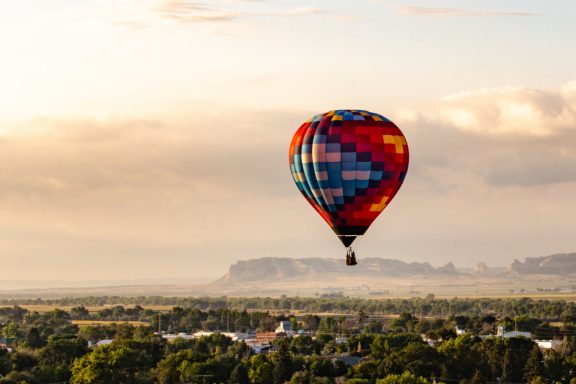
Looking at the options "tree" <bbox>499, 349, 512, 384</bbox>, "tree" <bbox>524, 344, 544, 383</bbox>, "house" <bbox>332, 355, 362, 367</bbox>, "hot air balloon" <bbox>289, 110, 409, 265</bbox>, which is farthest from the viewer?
"house" <bbox>332, 355, 362, 367</bbox>

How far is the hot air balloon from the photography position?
75.7 m

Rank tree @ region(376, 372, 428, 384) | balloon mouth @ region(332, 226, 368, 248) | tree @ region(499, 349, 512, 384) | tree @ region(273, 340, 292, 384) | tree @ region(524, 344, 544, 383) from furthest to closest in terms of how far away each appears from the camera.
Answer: tree @ region(499, 349, 512, 384), tree @ region(524, 344, 544, 383), tree @ region(273, 340, 292, 384), tree @ region(376, 372, 428, 384), balloon mouth @ region(332, 226, 368, 248)

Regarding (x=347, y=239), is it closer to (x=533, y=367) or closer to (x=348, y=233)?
(x=348, y=233)

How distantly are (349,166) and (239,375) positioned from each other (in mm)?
58414

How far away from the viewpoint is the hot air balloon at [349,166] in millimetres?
75688

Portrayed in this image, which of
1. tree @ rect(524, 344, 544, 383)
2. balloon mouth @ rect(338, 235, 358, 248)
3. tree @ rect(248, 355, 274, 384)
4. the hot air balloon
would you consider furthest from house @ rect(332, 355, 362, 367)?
balloon mouth @ rect(338, 235, 358, 248)

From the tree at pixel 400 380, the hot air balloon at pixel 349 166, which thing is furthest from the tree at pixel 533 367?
the hot air balloon at pixel 349 166

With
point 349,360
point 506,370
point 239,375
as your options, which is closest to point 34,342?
point 349,360

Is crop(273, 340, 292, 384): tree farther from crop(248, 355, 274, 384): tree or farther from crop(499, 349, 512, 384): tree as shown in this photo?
crop(499, 349, 512, 384): tree

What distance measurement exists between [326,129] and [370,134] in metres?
2.88

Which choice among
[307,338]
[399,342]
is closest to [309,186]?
[399,342]

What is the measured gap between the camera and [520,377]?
140125 millimetres

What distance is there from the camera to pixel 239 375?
12900cm

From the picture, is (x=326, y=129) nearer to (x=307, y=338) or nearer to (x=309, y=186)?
(x=309, y=186)
